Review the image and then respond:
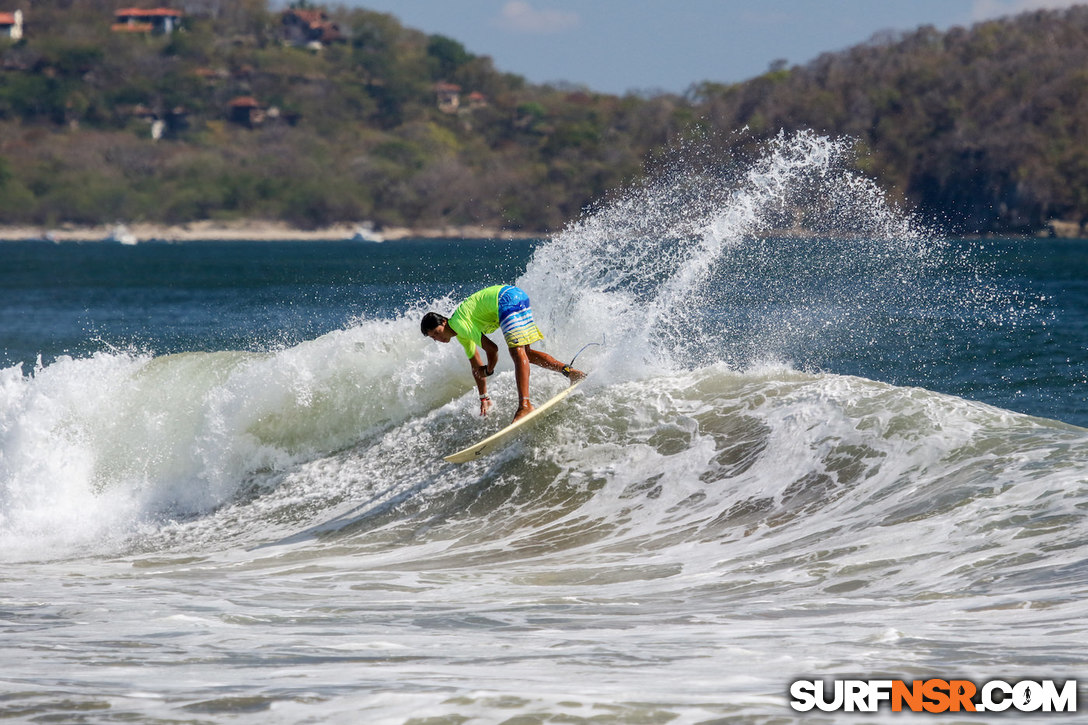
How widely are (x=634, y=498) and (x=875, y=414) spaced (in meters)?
2.11

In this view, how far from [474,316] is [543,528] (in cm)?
192

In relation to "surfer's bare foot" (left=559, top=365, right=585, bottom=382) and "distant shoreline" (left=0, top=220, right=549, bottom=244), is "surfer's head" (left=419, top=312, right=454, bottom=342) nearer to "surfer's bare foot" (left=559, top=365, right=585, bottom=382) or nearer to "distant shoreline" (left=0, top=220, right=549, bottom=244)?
"surfer's bare foot" (left=559, top=365, right=585, bottom=382)

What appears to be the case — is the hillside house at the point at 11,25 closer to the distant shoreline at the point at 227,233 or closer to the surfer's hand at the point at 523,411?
the distant shoreline at the point at 227,233

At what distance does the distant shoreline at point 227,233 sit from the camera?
132750mm

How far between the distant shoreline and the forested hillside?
1.25 meters

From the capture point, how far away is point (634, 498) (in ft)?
32.8

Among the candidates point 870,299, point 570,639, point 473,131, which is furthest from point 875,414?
point 473,131

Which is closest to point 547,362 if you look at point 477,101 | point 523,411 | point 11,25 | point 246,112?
point 523,411

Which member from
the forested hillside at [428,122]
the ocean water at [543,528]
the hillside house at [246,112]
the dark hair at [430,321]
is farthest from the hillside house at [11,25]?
the dark hair at [430,321]

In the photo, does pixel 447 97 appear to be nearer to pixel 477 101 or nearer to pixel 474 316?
pixel 477 101

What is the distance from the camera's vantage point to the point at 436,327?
10.2 metres

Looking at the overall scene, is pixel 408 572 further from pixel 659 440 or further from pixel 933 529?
pixel 933 529

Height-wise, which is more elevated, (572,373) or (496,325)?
(496,325)

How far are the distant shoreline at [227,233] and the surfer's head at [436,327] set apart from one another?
12122cm
